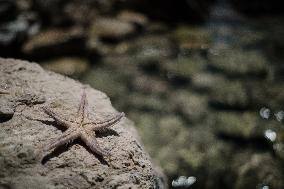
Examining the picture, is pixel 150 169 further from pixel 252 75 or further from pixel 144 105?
pixel 252 75

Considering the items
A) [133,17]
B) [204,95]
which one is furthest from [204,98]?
[133,17]

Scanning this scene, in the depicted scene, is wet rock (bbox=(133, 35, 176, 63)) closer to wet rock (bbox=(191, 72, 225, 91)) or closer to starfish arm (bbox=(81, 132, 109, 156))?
wet rock (bbox=(191, 72, 225, 91))

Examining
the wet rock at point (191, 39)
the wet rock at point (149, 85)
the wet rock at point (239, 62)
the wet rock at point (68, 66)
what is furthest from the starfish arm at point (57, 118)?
the wet rock at point (191, 39)

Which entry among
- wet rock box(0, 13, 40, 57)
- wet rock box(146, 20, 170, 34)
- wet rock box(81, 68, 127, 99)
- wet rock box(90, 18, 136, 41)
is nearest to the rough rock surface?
wet rock box(81, 68, 127, 99)

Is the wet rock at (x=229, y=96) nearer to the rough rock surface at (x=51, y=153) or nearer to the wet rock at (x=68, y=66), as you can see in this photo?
the wet rock at (x=68, y=66)

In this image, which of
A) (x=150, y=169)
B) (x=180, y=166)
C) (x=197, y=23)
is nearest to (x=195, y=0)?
(x=197, y=23)

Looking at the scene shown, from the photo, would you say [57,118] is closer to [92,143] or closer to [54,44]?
[92,143]
